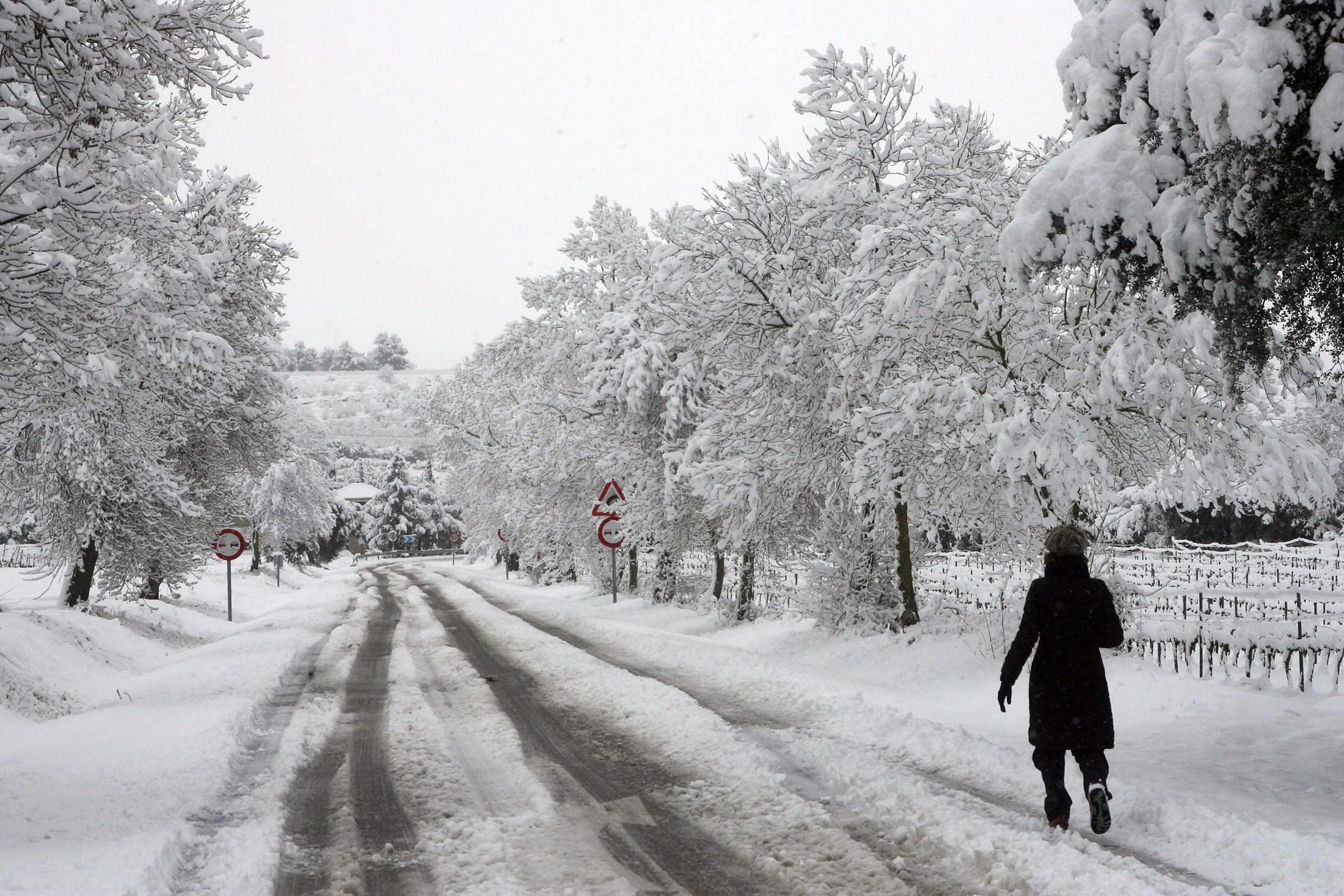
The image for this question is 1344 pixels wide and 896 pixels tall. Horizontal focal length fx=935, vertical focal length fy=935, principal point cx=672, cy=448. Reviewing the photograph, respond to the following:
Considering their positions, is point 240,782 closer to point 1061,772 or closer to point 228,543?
point 1061,772

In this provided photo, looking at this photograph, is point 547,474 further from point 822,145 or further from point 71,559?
point 822,145

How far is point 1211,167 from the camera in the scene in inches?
207

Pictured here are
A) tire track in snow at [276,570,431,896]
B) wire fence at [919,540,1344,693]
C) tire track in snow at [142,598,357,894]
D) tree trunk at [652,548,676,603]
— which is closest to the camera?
tire track in snow at [276,570,431,896]

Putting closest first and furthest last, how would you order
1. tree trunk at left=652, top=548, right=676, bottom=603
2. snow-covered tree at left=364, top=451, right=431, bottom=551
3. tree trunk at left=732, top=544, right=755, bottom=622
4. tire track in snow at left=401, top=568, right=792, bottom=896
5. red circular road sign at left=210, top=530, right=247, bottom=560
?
tire track in snow at left=401, top=568, right=792, bottom=896 < tree trunk at left=732, top=544, right=755, bottom=622 < red circular road sign at left=210, top=530, right=247, bottom=560 < tree trunk at left=652, top=548, right=676, bottom=603 < snow-covered tree at left=364, top=451, right=431, bottom=551

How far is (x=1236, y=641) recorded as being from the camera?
45.3 feet

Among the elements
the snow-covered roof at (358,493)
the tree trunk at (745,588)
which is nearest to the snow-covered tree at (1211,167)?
the tree trunk at (745,588)

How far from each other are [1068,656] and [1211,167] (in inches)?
117

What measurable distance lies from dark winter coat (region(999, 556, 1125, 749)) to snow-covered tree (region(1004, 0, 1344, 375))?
1726 millimetres

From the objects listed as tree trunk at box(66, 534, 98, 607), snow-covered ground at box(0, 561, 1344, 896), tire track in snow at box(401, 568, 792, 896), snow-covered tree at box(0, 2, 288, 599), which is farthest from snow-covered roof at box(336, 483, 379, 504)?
tire track in snow at box(401, 568, 792, 896)

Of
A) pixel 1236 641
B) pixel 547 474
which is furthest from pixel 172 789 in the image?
pixel 547 474

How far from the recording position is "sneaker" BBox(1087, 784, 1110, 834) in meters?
5.39

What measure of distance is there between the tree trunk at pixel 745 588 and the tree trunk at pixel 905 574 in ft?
14.5

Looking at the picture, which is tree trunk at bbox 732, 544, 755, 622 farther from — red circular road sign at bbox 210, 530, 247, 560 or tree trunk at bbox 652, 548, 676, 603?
red circular road sign at bbox 210, 530, 247, 560

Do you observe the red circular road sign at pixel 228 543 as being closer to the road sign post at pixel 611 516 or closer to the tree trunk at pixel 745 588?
the road sign post at pixel 611 516
